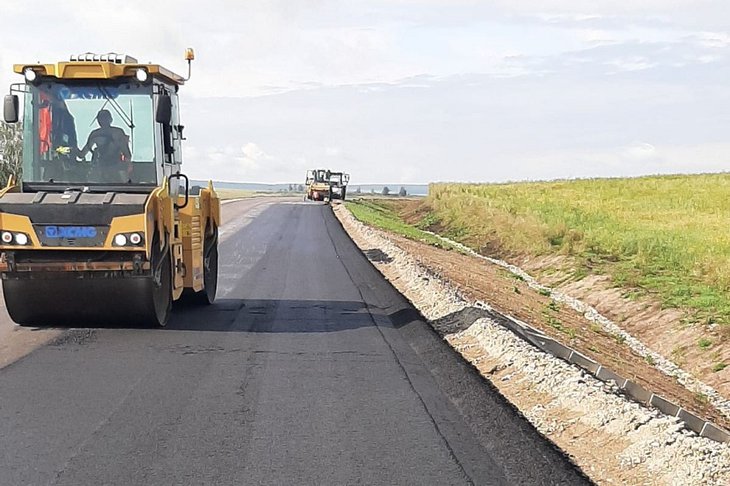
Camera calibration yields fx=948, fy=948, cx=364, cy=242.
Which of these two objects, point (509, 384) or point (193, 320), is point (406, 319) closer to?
point (193, 320)

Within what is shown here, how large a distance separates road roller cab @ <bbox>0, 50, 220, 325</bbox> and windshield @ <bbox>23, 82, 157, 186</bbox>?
1 cm

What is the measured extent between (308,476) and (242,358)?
411cm

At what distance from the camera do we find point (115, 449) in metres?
6.70

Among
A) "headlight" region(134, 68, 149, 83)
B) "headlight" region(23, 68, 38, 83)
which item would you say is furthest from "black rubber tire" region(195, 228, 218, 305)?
"headlight" region(23, 68, 38, 83)

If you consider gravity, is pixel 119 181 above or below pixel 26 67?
below

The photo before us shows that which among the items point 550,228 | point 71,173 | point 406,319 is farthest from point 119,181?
point 550,228

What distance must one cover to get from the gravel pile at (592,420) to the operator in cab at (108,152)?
4.65 m

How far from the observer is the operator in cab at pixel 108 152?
11484 mm

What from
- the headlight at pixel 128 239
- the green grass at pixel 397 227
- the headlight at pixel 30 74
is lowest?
the green grass at pixel 397 227

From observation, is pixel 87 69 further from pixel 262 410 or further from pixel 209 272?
pixel 262 410

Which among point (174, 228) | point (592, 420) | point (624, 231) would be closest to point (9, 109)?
point (174, 228)

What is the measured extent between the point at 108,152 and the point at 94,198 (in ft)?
2.74

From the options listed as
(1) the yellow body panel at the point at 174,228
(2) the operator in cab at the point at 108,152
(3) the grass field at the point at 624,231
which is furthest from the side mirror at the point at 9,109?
(3) the grass field at the point at 624,231

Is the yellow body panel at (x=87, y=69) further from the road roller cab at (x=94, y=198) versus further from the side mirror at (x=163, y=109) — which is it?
the side mirror at (x=163, y=109)
